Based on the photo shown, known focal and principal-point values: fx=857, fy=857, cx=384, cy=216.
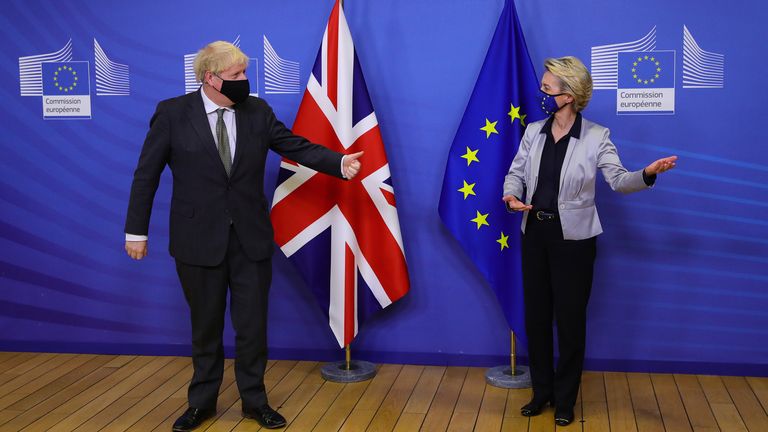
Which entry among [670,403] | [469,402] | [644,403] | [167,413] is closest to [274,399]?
[167,413]

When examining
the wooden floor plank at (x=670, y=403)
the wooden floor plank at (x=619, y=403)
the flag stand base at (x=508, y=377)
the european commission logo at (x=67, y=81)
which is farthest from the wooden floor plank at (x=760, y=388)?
the european commission logo at (x=67, y=81)

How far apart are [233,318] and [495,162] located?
1.35 metres

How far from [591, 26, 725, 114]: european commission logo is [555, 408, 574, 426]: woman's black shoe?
142 centimetres

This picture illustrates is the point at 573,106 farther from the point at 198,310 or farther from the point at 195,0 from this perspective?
the point at 195,0

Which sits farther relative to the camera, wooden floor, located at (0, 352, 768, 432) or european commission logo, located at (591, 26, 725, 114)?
european commission logo, located at (591, 26, 725, 114)

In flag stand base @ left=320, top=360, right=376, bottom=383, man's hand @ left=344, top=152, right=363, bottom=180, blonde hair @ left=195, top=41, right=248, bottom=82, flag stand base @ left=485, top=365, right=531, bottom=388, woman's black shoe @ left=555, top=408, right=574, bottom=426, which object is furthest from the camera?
flag stand base @ left=320, top=360, right=376, bottom=383

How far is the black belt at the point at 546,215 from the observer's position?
3.37 metres

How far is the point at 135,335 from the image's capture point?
14.9 ft

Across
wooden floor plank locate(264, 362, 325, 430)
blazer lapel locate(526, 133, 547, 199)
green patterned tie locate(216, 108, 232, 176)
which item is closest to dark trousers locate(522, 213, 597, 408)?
blazer lapel locate(526, 133, 547, 199)

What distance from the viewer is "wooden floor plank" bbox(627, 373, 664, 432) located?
3.41 metres

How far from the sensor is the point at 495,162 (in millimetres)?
3871

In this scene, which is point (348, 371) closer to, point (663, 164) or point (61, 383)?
point (61, 383)

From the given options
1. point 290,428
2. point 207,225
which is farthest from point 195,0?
point 290,428

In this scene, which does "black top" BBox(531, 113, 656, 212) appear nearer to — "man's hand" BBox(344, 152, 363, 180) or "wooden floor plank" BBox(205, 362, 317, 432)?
"man's hand" BBox(344, 152, 363, 180)
